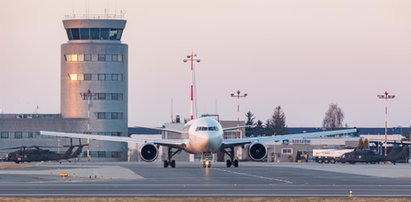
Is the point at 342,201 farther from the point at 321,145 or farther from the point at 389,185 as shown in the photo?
the point at 321,145

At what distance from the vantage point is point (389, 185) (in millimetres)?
59094

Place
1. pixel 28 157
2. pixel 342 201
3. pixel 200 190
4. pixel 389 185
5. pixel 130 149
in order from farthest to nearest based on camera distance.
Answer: pixel 130 149, pixel 28 157, pixel 389 185, pixel 200 190, pixel 342 201

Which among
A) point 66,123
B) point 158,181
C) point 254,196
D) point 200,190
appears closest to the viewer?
point 254,196

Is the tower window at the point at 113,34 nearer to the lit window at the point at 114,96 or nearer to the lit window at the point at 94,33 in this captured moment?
the lit window at the point at 94,33

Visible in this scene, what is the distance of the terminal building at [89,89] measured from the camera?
161750 millimetres

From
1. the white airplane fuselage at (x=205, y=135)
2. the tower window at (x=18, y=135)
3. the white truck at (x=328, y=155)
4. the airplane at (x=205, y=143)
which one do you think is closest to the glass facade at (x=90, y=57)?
the tower window at (x=18, y=135)

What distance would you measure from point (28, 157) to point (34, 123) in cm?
4020

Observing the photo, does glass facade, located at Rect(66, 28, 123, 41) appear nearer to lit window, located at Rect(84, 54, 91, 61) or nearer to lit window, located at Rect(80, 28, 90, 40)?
lit window, located at Rect(80, 28, 90, 40)

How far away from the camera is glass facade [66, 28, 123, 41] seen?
531 feet

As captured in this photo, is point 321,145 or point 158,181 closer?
point 158,181

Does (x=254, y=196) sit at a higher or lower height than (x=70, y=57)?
lower

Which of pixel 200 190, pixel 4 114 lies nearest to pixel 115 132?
pixel 4 114

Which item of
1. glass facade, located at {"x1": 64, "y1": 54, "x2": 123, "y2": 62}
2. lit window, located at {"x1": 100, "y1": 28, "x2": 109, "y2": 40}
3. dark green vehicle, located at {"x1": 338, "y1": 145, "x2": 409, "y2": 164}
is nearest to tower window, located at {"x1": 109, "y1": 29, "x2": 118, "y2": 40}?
lit window, located at {"x1": 100, "y1": 28, "x2": 109, "y2": 40}

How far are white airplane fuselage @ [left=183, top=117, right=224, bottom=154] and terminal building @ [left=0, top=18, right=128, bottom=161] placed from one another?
70.8 metres
